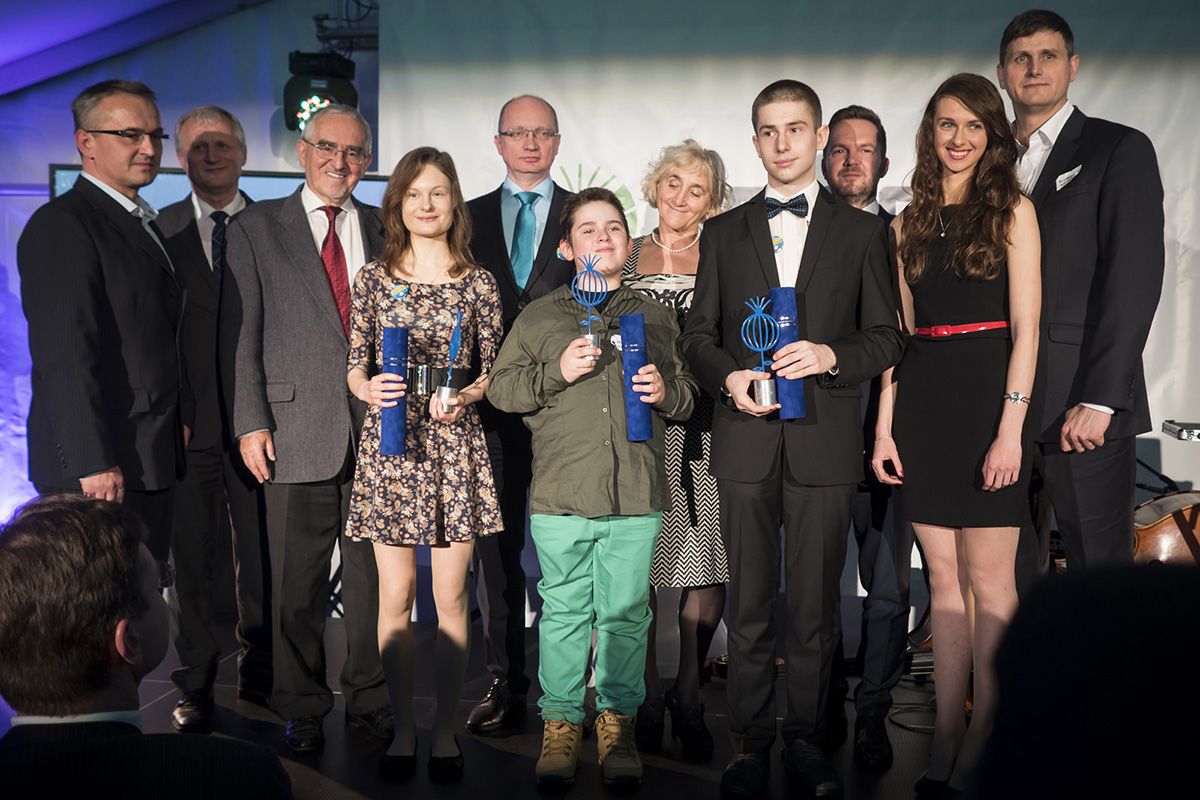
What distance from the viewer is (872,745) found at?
3.48m

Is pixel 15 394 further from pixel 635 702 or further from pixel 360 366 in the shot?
pixel 635 702

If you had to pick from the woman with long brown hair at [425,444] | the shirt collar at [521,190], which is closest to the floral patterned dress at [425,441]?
the woman with long brown hair at [425,444]

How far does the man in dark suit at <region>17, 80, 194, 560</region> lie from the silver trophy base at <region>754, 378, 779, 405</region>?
2.00 m

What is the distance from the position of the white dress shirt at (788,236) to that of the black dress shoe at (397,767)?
73.7 inches

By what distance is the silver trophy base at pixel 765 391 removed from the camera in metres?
3.02

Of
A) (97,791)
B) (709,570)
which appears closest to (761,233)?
(709,570)

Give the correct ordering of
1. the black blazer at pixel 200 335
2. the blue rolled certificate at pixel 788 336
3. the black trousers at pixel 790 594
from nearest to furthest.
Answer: the blue rolled certificate at pixel 788 336
the black trousers at pixel 790 594
the black blazer at pixel 200 335

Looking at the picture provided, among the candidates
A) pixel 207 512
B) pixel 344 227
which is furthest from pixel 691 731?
pixel 344 227

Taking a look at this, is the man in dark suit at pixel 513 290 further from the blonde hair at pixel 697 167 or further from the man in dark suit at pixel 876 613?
the man in dark suit at pixel 876 613

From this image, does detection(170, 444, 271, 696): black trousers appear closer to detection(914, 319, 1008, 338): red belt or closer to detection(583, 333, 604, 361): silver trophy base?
detection(583, 333, 604, 361): silver trophy base

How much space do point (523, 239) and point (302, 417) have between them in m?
1.11

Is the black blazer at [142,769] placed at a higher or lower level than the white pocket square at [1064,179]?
lower

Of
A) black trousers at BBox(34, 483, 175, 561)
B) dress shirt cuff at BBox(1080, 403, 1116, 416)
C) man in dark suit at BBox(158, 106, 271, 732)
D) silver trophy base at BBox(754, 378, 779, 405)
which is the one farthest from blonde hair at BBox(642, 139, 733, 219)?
black trousers at BBox(34, 483, 175, 561)

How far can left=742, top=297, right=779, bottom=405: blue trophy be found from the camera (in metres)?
3.02
